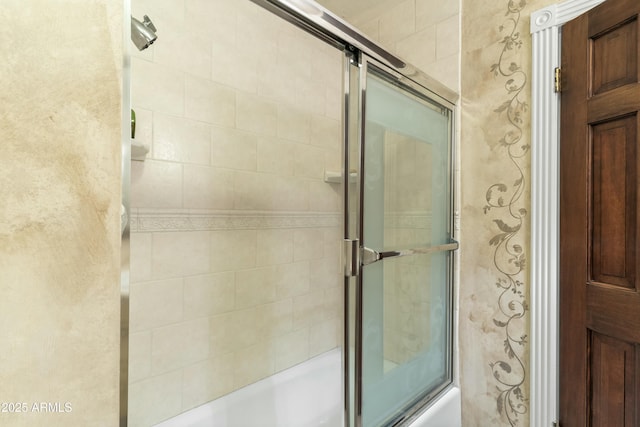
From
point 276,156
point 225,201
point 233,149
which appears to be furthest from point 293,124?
point 225,201

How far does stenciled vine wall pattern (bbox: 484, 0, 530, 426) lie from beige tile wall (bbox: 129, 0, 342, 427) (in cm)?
86

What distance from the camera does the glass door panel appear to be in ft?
3.19

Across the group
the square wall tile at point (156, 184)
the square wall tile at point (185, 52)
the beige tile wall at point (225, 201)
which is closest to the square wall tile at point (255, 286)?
the beige tile wall at point (225, 201)

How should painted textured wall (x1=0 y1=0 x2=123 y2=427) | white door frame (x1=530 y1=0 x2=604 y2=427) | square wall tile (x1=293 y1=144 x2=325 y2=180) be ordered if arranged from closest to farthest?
1. painted textured wall (x1=0 y1=0 x2=123 y2=427)
2. white door frame (x1=530 y1=0 x2=604 y2=427)
3. square wall tile (x1=293 y1=144 x2=325 y2=180)

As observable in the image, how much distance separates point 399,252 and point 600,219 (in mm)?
615

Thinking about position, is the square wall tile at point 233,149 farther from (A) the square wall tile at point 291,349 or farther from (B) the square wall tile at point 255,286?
(A) the square wall tile at point 291,349

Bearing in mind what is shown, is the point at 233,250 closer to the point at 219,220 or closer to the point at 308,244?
the point at 219,220

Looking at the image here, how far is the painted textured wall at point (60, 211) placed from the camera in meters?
0.37

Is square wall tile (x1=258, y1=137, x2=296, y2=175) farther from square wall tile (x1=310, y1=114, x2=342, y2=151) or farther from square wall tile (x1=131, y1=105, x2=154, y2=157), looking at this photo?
square wall tile (x1=131, y1=105, x2=154, y2=157)

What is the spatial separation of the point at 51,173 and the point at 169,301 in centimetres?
88

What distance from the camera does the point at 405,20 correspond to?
4.90 ft

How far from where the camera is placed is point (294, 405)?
1.46m

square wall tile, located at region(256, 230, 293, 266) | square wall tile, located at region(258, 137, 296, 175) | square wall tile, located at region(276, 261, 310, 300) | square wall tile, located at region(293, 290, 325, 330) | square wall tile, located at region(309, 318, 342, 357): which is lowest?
square wall tile, located at region(309, 318, 342, 357)

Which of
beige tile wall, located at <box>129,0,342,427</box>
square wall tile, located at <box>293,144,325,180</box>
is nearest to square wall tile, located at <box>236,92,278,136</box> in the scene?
beige tile wall, located at <box>129,0,342,427</box>
